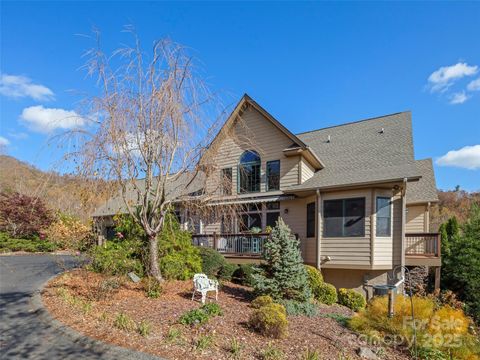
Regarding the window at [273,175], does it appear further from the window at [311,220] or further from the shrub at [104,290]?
the shrub at [104,290]

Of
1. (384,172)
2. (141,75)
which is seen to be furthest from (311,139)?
(141,75)

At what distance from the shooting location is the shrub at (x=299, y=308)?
27.0 ft

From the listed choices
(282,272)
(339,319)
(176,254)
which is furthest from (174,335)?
(176,254)

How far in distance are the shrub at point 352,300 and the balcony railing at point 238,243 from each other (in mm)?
3605

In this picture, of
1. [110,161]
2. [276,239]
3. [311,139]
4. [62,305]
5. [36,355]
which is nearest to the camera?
[36,355]

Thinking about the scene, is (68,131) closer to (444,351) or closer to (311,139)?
(444,351)

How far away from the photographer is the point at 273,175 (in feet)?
48.0

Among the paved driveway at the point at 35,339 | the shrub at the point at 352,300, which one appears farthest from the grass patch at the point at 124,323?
the shrub at the point at 352,300

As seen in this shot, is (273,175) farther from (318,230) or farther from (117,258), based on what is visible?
(117,258)

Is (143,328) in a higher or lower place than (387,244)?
lower

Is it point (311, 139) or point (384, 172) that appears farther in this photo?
point (311, 139)

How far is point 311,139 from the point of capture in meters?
17.5

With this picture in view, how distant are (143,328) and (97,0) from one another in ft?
32.3

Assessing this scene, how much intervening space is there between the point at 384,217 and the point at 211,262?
21.9 feet
